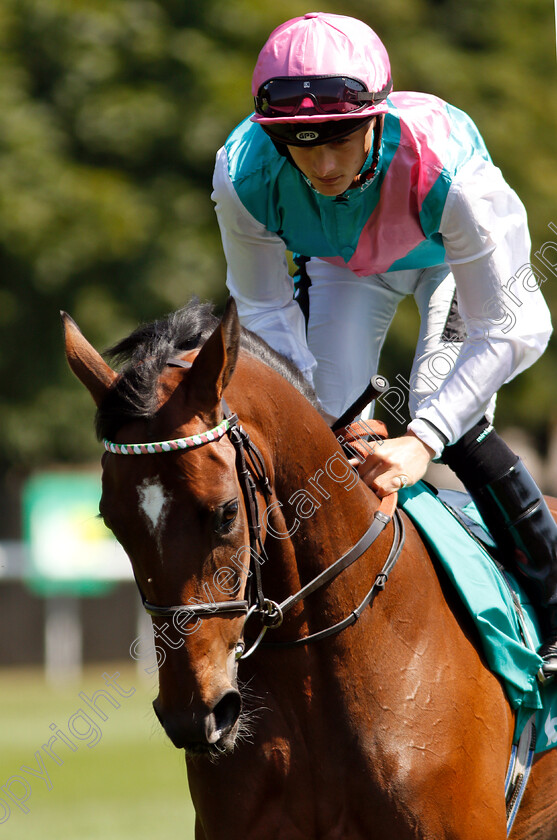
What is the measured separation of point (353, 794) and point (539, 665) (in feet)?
2.44

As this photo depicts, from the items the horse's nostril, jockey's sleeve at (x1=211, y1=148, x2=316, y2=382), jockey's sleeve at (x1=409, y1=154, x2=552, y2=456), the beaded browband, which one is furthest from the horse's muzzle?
jockey's sleeve at (x1=211, y1=148, x2=316, y2=382)

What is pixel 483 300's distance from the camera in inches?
135

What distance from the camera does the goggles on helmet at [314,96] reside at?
10.2ft

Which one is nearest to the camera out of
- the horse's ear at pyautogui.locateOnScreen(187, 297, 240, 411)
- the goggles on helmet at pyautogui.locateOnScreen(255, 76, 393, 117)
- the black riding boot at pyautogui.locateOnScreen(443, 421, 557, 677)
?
the horse's ear at pyautogui.locateOnScreen(187, 297, 240, 411)

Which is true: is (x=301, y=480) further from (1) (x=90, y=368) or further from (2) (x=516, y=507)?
(2) (x=516, y=507)

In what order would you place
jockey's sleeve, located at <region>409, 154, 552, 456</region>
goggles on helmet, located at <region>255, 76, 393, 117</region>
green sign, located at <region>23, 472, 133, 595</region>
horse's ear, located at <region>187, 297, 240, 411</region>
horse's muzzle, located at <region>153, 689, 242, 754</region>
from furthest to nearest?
green sign, located at <region>23, 472, 133, 595</region> < jockey's sleeve, located at <region>409, 154, 552, 456</region> < goggles on helmet, located at <region>255, 76, 393, 117</region> < horse's ear, located at <region>187, 297, 240, 411</region> < horse's muzzle, located at <region>153, 689, 242, 754</region>

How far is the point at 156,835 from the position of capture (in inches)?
246

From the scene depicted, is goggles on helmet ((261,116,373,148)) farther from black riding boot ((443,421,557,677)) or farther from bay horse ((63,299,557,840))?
black riding boot ((443,421,557,677))

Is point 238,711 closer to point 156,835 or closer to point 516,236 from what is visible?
point 516,236

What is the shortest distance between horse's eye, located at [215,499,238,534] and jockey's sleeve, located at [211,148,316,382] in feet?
3.33

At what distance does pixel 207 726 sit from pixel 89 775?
6.01 metres

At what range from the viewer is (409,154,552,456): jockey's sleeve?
334 cm

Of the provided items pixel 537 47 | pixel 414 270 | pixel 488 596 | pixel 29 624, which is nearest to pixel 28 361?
pixel 29 624

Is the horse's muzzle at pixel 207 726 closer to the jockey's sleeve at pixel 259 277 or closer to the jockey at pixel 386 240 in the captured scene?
the jockey at pixel 386 240
